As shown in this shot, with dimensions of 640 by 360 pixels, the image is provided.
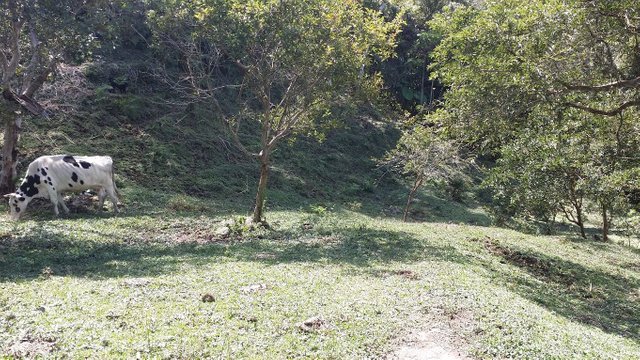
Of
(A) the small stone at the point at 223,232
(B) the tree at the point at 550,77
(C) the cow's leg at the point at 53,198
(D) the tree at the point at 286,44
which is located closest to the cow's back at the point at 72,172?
(C) the cow's leg at the point at 53,198

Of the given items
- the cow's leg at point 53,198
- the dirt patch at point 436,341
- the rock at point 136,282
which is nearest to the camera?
the dirt patch at point 436,341

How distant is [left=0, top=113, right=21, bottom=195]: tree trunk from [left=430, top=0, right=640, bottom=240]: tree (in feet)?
48.3

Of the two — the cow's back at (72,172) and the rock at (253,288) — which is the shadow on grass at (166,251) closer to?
the rock at (253,288)

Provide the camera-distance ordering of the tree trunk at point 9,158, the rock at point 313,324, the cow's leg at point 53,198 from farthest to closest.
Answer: the tree trunk at point 9,158 < the cow's leg at point 53,198 < the rock at point 313,324

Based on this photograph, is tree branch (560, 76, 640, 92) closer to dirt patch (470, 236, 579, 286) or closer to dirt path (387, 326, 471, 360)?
dirt patch (470, 236, 579, 286)

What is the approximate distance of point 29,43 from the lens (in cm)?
1741

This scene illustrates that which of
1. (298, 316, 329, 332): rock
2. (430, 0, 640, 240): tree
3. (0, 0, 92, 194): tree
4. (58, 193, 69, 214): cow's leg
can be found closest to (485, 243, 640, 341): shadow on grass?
(430, 0, 640, 240): tree

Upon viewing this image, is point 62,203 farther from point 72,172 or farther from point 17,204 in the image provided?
point 17,204

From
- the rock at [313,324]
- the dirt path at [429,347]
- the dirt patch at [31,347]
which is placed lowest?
the dirt patch at [31,347]

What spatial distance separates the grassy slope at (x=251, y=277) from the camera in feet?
24.8

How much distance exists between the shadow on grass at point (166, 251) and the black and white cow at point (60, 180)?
279cm

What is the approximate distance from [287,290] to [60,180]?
1181 centimetres

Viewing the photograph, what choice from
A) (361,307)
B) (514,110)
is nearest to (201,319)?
(361,307)

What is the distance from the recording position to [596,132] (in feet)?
51.2
